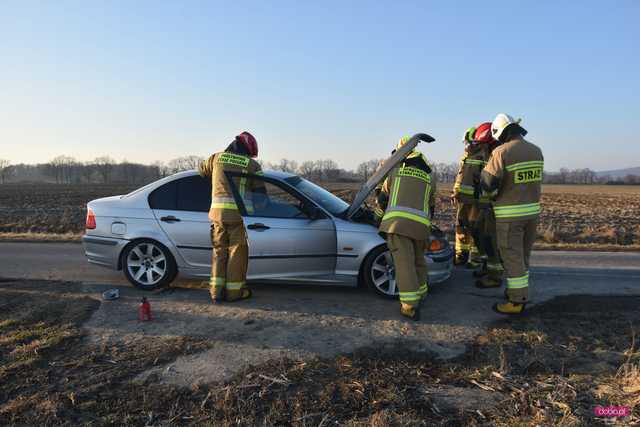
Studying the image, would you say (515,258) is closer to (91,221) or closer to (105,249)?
(105,249)

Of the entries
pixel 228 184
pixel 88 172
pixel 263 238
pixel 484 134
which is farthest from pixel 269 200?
pixel 88 172

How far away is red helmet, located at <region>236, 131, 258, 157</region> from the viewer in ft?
16.7

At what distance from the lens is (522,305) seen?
455 cm

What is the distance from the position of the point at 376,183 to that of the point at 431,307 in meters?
1.55

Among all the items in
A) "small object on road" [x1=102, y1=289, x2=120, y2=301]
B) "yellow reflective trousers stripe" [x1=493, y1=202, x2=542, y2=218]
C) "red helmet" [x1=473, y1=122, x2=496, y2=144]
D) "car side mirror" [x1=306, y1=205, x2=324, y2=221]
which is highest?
"red helmet" [x1=473, y1=122, x2=496, y2=144]

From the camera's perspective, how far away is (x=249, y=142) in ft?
16.8

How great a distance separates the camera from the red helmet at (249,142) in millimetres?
5090

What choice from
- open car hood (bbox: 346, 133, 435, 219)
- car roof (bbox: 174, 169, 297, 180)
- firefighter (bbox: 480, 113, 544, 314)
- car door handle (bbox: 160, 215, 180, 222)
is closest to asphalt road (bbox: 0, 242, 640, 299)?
firefighter (bbox: 480, 113, 544, 314)

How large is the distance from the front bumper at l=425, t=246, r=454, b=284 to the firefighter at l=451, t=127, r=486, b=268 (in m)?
1.27

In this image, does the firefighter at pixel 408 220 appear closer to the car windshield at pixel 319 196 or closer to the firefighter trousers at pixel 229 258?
the car windshield at pixel 319 196

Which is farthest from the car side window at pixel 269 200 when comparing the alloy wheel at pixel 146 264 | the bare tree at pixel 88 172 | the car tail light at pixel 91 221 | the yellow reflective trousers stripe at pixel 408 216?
the bare tree at pixel 88 172

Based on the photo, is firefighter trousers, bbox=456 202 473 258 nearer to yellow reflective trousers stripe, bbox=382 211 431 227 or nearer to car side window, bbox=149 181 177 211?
yellow reflective trousers stripe, bbox=382 211 431 227

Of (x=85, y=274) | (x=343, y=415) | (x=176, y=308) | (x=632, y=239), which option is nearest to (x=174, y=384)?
(x=343, y=415)

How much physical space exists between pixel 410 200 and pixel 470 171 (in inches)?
92.1
